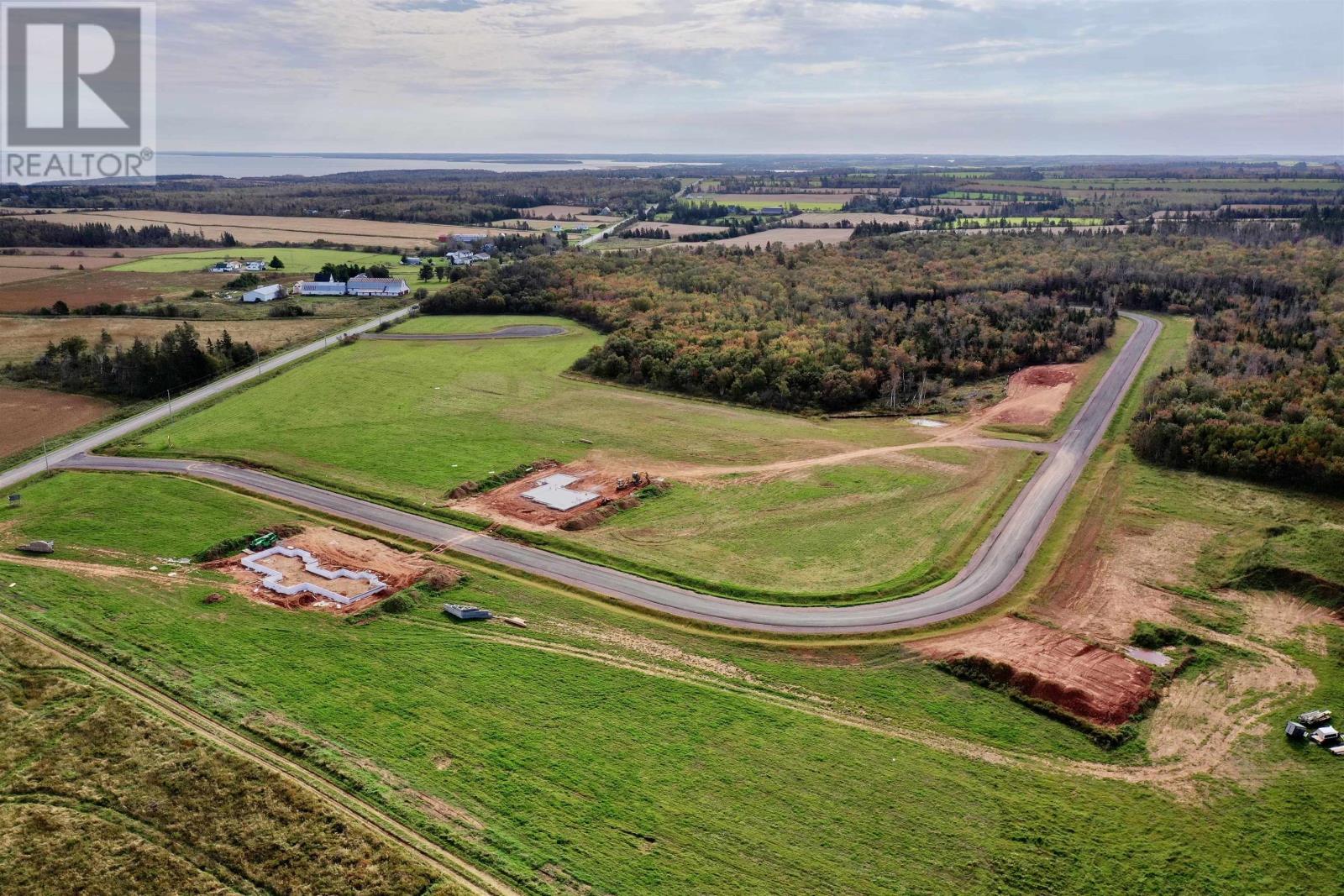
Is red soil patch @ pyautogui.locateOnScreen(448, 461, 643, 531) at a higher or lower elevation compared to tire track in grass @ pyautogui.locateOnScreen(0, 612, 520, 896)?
higher

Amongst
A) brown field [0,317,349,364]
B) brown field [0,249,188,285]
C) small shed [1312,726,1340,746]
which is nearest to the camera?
small shed [1312,726,1340,746]

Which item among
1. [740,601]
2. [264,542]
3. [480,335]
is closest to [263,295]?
[480,335]

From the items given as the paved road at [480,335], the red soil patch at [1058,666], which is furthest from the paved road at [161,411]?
the red soil patch at [1058,666]

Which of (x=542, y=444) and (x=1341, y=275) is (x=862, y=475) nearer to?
(x=542, y=444)

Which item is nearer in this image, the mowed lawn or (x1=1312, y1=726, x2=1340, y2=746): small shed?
(x1=1312, y1=726, x2=1340, y2=746): small shed

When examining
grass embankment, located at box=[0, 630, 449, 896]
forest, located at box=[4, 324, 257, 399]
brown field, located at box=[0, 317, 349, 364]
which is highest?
brown field, located at box=[0, 317, 349, 364]

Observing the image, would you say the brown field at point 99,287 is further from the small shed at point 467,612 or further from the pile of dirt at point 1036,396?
the pile of dirt at point 1036,396

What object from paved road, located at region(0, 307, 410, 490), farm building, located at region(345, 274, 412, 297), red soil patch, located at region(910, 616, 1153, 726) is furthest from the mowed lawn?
farm building, located at region(345, 274, 412, 297)

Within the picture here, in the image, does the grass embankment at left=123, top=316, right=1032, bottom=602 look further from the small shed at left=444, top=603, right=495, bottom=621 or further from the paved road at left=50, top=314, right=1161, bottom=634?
the small shed at left=444, top=603, right=495, bottom=621
